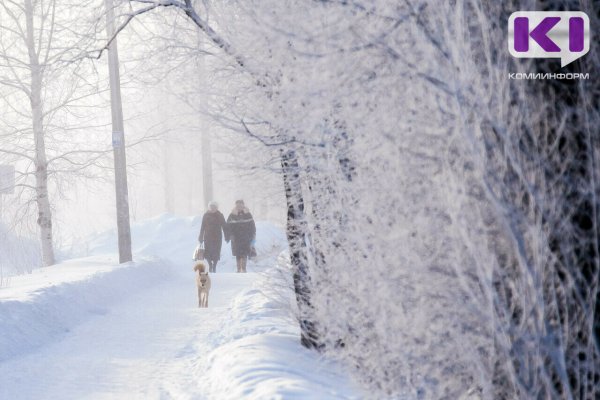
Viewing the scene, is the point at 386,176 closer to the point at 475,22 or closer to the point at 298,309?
the point at 475,22

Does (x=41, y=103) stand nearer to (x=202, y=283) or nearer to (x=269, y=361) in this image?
(x=202, y=283)

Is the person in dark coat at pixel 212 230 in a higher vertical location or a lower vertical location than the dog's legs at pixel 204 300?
higher

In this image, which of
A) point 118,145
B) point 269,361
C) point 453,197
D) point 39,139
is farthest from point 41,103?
point 453,197

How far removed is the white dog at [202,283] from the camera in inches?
453

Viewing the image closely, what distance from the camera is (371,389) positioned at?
15.3ft

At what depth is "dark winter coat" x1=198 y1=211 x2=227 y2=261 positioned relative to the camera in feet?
58.8

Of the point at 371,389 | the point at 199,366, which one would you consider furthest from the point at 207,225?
the point at 371,389

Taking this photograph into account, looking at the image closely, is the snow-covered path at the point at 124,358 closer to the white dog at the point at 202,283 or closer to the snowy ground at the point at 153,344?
the snowy ground at the point at 153,344

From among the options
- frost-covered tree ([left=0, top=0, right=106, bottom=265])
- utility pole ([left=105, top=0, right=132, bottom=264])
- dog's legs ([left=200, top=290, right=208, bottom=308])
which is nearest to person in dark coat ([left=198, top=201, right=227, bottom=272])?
utility pole ([left=105, top=0, right=132, bottom=264])

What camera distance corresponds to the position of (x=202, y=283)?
37.9 ft

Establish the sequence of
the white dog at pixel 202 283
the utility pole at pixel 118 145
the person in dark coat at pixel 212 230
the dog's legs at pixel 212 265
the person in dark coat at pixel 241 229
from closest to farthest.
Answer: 1. the white dog at pixel 202 283
2. the utility pole at pixel 118 145
3. the person in dark coat at pixel 241 229
4. the person in dark coat at pixel 212 230
5. the dog's legs at pixel 212 265

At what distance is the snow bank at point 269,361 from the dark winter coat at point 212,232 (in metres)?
9.07

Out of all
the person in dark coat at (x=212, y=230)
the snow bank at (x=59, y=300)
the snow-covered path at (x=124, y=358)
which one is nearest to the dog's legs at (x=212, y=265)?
the person in dark coat at (x=212, y=230)

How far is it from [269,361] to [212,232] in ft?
40.3
